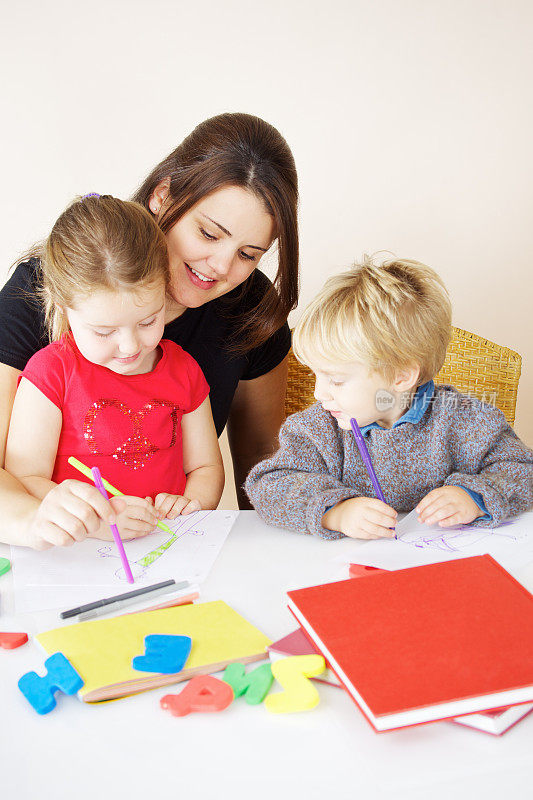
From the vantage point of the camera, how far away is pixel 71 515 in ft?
2.99

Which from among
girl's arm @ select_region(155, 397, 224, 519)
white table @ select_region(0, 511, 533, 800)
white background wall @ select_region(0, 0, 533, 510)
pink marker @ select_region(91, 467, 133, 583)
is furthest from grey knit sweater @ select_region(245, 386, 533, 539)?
white background wall @ select_region(0, 0, 533, 510)

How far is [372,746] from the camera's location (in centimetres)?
60

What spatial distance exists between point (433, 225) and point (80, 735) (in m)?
1.84

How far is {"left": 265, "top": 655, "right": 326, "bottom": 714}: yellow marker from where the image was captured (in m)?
0.64

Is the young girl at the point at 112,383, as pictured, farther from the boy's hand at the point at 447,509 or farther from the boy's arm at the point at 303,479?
the boy's hand at the point at 447,509

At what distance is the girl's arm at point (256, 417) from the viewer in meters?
1.65

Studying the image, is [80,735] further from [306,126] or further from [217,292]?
[306,126]

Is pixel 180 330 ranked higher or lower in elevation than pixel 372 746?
higher

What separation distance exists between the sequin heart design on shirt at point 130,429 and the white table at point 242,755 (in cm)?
54

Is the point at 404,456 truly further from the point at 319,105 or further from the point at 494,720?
the point at 319,105

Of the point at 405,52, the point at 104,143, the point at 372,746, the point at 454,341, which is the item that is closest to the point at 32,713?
the point at 372,746

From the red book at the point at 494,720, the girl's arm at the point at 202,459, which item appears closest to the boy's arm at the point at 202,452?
the girl's arm at the point at 202,459

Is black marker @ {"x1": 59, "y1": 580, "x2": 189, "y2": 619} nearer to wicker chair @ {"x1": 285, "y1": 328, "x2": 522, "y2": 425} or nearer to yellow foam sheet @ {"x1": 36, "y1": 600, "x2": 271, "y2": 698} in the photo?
yellow foam sheet @ {"x1": 36, "y1": 600, "x2": 271, "y2": 698}

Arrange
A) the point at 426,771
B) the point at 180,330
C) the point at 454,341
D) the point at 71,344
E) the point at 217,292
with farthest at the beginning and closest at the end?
the point at 454,341 < the point at 180,330 < the point at 217,292 < the point at 71,344 < the point at 426,771
